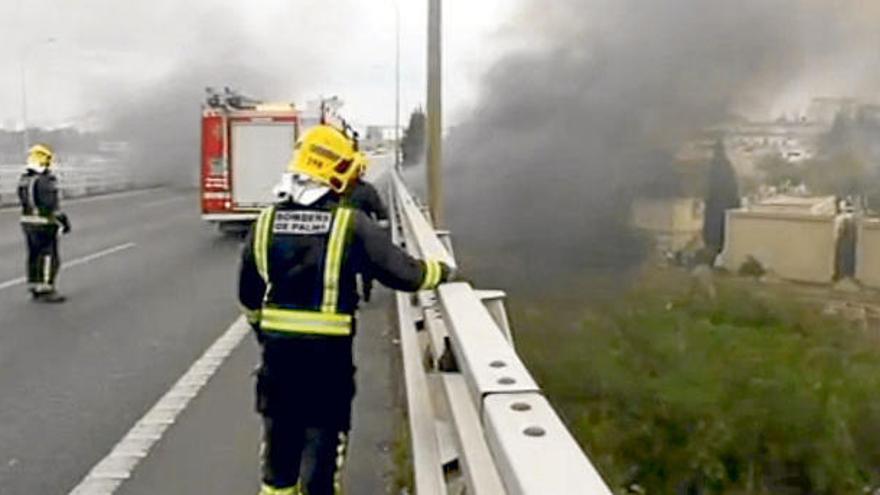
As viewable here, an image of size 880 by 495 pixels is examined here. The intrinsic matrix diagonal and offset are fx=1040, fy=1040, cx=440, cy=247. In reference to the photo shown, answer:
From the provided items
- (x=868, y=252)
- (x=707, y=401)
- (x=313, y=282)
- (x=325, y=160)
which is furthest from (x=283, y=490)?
(x=868, y=252)

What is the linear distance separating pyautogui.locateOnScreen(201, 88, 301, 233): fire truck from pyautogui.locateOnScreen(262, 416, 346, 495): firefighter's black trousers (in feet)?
52.1

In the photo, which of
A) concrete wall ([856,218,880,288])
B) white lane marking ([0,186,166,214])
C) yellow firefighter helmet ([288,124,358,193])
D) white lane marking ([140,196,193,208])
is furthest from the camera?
concrete wall ([856,218,880,288])

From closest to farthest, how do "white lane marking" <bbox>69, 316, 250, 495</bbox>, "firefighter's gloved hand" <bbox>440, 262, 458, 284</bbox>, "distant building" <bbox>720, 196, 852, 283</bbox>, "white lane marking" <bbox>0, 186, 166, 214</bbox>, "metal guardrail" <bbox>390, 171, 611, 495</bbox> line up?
"metal guardrail" <bbox>390, 171, 611, 495</bbox> < "firefighter's gloved hand" <bbox>440, 262, 458, 284</bbox> < "white lane marking" <bbox>69, 316, 250, 495</bbox> < "white lane marking" <bbox>0, 186, 166, 214</bbox> < "distant building" <bbox>720, 196, 852, 283</bbox>

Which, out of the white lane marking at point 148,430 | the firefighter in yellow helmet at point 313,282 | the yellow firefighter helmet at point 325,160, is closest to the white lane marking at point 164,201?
the white lane marking at point 148,430

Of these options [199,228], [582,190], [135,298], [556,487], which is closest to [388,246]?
[556,487]

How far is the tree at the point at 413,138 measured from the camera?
3930 centimetres

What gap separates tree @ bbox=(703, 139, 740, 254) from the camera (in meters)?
33.4

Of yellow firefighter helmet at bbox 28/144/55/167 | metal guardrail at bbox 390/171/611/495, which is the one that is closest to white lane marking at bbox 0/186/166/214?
yellow firefighter helmet at bbox 28/144/55/167

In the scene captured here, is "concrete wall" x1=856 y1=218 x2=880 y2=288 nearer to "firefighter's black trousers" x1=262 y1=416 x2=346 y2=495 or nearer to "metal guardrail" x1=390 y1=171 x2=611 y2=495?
"metal guardrail" x1=390 y1=171 x2=611 y2=495

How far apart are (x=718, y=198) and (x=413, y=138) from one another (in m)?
13.1

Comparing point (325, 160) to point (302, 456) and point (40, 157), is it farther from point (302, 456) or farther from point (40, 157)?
point (40, 157)

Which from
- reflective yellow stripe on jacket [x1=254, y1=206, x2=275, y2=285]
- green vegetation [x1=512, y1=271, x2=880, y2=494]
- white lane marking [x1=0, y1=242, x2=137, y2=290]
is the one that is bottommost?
green vegetation [x1=512, y1=271, x2=880, y2=494]

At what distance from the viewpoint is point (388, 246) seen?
316cm

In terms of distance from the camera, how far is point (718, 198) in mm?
36125
